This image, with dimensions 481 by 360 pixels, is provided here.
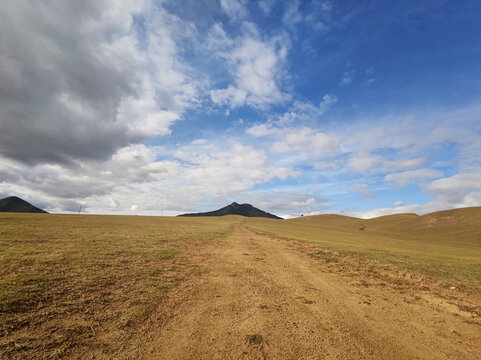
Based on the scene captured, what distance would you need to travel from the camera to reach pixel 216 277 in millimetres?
12055

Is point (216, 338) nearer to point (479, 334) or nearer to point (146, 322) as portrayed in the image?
point (146, 322)

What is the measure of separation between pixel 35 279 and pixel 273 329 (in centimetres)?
1018

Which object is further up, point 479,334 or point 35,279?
point 35,279

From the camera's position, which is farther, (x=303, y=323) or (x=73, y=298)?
(x=73, y=298)

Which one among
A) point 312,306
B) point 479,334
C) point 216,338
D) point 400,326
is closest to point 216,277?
point 312,306

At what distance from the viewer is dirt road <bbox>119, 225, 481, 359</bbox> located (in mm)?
5672

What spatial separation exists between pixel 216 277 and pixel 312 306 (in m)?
5.32

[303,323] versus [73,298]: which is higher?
[73,298]

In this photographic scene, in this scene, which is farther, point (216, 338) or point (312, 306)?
point (312, 306)

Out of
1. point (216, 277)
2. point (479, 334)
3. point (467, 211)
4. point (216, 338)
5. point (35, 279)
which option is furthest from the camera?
point (467, 211)

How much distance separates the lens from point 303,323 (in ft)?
23.4

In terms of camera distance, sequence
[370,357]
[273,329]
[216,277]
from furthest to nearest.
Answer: [216,277], [273,329], [370,357]

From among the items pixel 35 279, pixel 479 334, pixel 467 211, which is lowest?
pixel 479 334

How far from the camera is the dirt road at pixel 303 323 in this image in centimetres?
567
